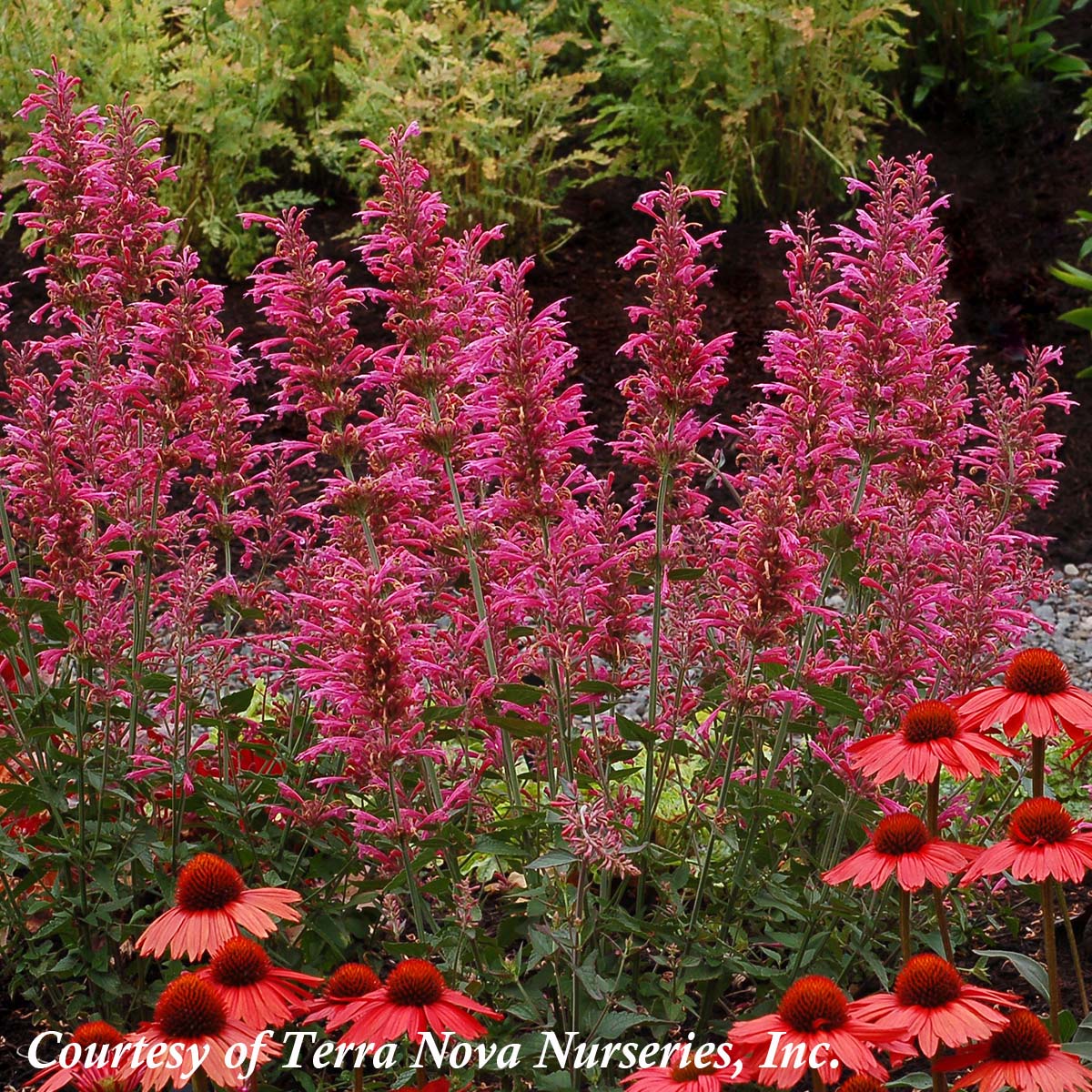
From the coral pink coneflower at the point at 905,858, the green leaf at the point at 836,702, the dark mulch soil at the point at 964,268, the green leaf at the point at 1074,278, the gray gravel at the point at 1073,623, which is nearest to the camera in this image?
the coral pink coneflower at the point at 905,858

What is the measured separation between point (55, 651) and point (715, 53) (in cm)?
564

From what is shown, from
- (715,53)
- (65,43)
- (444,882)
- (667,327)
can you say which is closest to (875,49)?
(715,53)

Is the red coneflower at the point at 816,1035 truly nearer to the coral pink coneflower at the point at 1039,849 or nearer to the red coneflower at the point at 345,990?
the coral pink coneflower at the point at 1039,849

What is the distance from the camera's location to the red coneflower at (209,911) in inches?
76.5

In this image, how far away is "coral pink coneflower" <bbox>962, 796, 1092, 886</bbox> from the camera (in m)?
1.92

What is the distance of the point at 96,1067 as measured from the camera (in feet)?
6.03

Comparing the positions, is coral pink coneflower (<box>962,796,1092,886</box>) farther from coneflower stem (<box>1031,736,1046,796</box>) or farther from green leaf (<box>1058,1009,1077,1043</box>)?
green leaf (<box>1058,1009,1077,1043</box>)

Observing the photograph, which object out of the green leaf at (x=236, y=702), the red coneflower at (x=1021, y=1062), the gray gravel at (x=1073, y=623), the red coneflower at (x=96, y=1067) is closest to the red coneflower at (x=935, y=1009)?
the red coneflower at (x=1021, y=1062)

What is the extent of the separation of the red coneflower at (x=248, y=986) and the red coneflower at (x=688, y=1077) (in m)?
0.46

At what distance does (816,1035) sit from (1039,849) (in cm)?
44

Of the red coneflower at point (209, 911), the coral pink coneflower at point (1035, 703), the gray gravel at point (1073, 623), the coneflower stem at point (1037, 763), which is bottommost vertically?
the red coneflower at point (209, 911)

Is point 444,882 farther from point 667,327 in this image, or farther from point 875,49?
point 875,49

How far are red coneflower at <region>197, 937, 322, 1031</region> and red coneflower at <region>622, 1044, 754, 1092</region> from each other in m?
0.46

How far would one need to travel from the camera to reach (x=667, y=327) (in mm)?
2453
